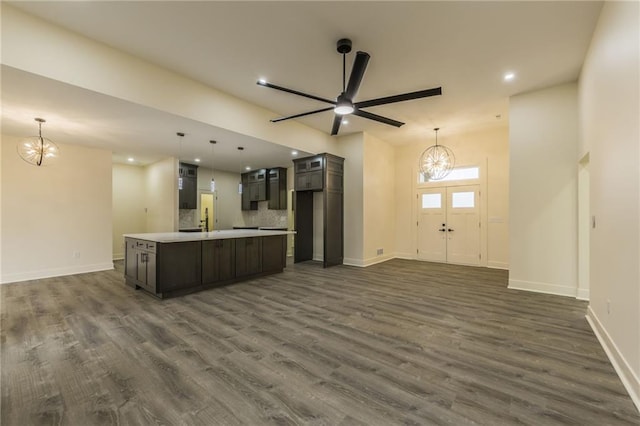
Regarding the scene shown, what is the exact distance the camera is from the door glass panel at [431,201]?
749 cm

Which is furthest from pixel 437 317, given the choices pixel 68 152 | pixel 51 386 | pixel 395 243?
pixel 68 152

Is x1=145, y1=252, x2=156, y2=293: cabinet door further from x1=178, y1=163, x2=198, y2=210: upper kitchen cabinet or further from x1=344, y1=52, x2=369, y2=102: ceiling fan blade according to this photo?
x1=178, y1=163, x2=198, y2=210: upper kitchen cabinet

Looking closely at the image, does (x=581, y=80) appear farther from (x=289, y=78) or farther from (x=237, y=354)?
(x=237, y=354)

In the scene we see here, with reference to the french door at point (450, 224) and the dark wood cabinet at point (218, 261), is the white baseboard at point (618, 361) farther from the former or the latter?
the dark wood cabinet at point (218, 261)

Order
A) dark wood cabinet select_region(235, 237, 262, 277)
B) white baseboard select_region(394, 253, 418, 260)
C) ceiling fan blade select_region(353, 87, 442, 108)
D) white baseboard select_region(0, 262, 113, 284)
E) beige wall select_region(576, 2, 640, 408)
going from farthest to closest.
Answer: white baseboard select_region(394, 253, 418, 260) → dark wood cabinet select_region(235, 237, 262, 277) → white baseboard select_region(0, 262, 113, 284) → ceiling fan blade select_region(353, 87, 442, 108) → beige wall select_region(576, 2, 640, 408)

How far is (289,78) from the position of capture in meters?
4.17

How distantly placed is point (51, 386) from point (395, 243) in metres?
7.47

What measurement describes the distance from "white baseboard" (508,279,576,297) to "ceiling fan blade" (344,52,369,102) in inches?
166

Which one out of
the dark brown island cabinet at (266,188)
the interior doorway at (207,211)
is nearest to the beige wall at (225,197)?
the interior doorway at (207,211)

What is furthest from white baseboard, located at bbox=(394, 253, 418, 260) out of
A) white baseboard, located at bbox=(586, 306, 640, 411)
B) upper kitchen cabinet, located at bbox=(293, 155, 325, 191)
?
white baseboard, located at bbox=(586, 306, 640, 411)

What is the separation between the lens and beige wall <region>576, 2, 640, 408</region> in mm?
2047

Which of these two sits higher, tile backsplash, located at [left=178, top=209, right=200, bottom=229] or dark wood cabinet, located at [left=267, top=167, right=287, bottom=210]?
dark wood cabinet, located at [left=267, top=167, right=287, bottom=210]

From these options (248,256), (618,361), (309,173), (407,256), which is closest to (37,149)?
(248,256)

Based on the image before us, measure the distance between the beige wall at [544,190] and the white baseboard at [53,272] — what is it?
845 cm
